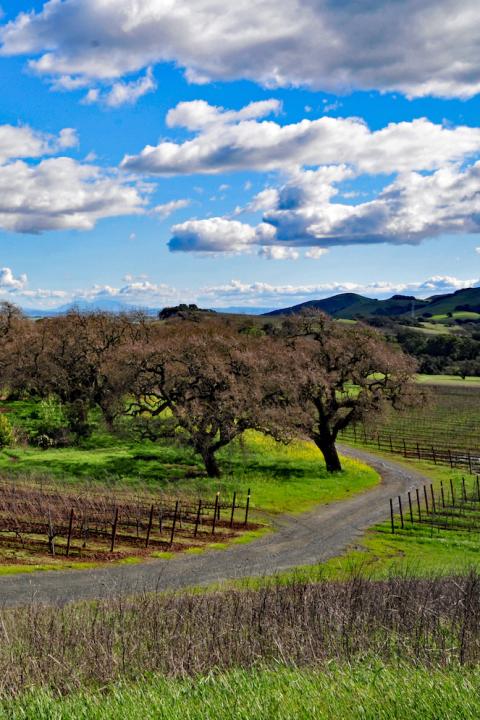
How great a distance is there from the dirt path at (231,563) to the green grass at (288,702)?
7.16 metres

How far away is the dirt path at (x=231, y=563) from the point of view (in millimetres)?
22156

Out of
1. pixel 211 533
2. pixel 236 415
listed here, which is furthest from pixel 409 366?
pixel 211 533

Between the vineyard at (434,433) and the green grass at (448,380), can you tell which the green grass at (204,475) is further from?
the green grass at (448,380)

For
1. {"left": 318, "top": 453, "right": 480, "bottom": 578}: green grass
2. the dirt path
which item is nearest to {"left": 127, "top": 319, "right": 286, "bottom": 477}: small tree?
the dirt path

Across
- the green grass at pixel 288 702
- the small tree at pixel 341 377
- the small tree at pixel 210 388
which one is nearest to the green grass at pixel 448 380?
the small tree at pixel 341 377

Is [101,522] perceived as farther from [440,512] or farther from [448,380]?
[448,380]

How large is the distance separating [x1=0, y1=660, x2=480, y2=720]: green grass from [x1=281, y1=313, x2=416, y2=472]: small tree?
39.3 m

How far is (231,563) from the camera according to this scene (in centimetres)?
2786

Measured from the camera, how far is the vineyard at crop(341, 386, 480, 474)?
59016 millimetres

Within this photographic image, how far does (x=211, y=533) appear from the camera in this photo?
1291 inches

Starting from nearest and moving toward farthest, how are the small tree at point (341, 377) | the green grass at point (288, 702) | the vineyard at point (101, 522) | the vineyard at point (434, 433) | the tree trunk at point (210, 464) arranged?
the green grass at point (288, 702), the vineyard at point (101, 522), the tree trunk at point (210, 464), the small tree at point (341, 377), the vineyard at point (434, 433)

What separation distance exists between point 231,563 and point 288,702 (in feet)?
71.8

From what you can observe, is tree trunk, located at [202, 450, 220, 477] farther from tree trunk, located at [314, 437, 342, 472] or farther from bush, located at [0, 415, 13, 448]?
bush, located at [0, 415, 13, 448]

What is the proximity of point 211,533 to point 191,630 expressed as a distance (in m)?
21.1
